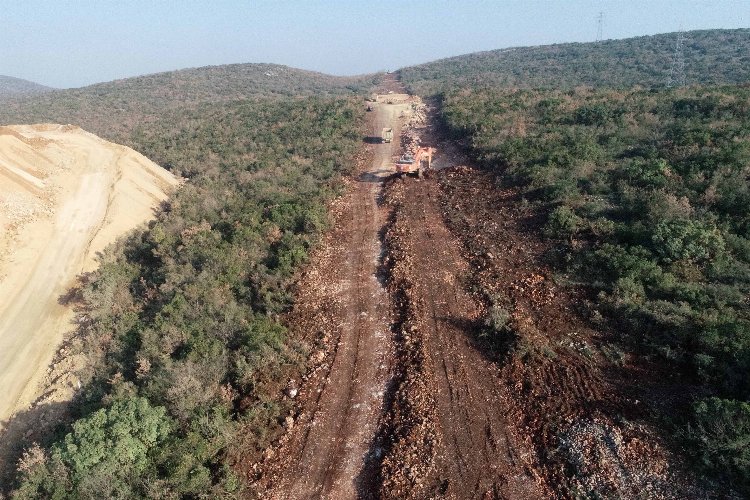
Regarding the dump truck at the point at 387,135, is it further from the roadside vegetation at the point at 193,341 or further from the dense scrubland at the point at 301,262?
the roadside vegetation at the point at 193,341

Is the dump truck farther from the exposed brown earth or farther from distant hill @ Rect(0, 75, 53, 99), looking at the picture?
distant hill @ Rect(0, 75, 53, 99)

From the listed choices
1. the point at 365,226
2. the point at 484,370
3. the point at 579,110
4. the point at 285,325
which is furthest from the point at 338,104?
the point at 484,370

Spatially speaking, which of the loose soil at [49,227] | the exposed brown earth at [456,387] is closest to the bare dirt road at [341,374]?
the exposed brown earth at [456,387]

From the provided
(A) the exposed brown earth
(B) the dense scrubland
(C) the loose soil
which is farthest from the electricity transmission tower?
(C) the loose soil

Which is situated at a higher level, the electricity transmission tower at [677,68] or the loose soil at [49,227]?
the electricity transmission tower at [677,68]

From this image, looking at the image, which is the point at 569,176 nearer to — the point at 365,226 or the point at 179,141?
the point at 365,226

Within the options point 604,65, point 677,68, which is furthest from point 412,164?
point 604,65
